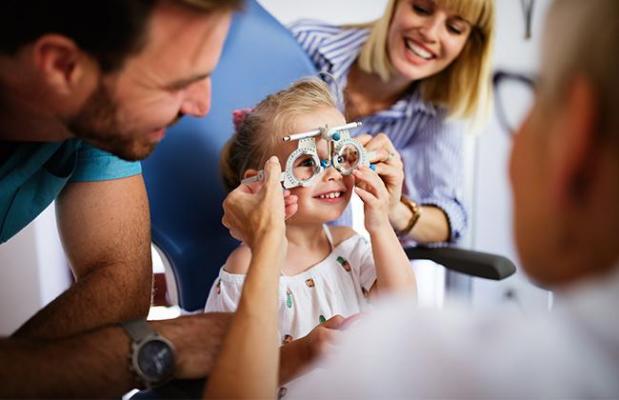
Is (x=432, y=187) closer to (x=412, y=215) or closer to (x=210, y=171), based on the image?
(x=412, y=215)

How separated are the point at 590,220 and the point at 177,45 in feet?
1.52

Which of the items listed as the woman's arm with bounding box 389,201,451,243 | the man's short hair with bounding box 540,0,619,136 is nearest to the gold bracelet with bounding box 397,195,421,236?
the woman's arm with bounding box 389,201,451,243

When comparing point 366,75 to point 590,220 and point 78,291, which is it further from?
point 590,220

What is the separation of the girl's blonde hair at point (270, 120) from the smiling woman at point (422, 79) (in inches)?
7.9

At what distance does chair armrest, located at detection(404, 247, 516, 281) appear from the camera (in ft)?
3.61

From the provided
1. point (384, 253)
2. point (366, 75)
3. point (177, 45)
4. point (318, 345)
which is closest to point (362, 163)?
point (384, 253)

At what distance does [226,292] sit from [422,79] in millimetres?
781

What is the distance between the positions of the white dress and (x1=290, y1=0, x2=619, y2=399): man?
1.93 ft

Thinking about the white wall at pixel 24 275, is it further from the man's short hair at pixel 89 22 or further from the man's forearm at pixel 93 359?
the man's short hair at pixel 89 22

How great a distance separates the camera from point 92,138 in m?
0.70

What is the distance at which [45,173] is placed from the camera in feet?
3.01

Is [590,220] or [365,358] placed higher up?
[590,220]

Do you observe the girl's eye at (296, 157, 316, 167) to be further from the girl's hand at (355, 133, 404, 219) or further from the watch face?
the watch face

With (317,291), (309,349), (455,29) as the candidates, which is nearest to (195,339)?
(309,349)
